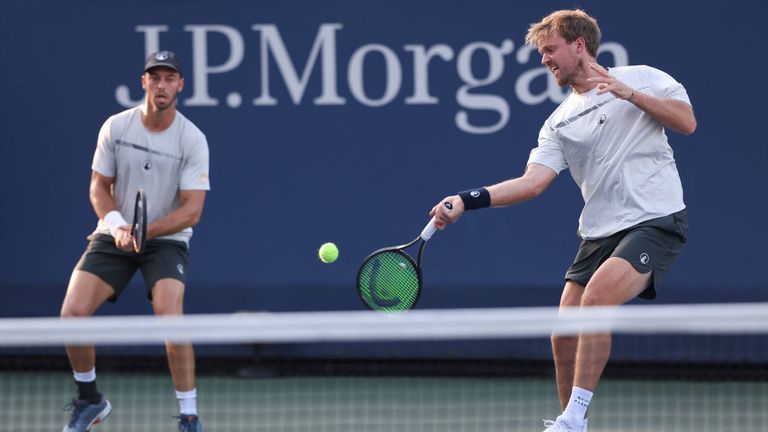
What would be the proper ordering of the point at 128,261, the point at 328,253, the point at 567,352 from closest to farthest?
the point at 567,352 → the point at 128,261 → the point at 328,253

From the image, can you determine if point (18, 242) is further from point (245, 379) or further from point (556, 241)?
point (556, 241)

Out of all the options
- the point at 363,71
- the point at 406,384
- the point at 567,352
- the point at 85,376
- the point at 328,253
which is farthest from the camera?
the point at 406,384

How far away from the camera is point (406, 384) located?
647 cm

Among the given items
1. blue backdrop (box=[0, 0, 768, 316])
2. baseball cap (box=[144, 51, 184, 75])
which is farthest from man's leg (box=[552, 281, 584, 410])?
A: baseball cap (box=[144, 51, 184, 75])

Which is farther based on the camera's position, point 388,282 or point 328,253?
point 328,253

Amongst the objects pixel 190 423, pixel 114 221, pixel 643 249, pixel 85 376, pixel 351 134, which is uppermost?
pixel 351 134

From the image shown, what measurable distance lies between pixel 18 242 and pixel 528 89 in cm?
247

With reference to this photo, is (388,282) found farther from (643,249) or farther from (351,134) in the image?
(351,134)

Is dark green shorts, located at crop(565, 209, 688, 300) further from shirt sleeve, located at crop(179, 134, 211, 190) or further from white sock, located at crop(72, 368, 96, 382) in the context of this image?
white sock, located at crop(72, 368, 96, 382)

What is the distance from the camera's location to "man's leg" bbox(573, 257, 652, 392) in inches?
177

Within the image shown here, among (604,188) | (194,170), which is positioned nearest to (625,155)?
(604,188)

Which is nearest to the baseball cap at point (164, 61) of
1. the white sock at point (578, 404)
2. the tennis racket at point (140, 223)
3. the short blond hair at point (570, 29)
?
the tennis racket at point (140, 223)

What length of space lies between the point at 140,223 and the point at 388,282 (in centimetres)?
→ 90

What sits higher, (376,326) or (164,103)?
(164,103)
